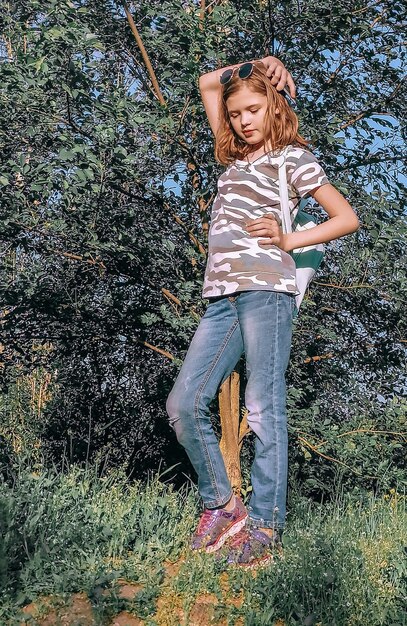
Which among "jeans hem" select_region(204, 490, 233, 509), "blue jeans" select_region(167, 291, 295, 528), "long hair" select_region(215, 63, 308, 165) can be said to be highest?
"long hair" select_region(215, 63, 308, 165)

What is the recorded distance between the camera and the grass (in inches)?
118

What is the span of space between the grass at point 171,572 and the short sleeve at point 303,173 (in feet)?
4.45

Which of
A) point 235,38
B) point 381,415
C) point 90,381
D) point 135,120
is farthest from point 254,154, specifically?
point 90,381

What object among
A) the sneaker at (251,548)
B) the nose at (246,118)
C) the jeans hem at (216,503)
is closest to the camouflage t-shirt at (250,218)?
the nose at (246,118)

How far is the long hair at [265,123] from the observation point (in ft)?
11.7

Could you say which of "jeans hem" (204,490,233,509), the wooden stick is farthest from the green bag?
the wooden stick

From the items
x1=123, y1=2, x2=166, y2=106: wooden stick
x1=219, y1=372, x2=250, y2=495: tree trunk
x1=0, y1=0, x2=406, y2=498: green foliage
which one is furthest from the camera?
x1=219, y1=372, x2=250, y2=495: tree trunk

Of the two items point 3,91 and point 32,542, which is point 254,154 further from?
point 3,91

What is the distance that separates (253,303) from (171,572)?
3.46ft

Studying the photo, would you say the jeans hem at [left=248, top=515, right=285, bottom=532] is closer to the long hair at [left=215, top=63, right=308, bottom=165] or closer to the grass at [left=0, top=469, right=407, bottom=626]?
the grass at [left=0, top=469, right=407, bottom=626]

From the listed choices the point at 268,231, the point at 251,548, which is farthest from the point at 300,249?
the point at 251,548

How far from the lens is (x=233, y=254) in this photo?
3.45m

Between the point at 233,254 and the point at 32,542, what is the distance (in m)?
1.32

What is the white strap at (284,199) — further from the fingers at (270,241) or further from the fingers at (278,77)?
the fingers at (278,77)
